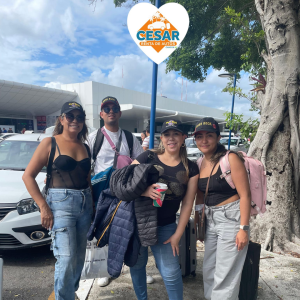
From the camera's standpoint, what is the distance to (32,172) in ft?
7.23

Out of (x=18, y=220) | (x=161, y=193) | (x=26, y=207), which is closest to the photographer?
(x=161, y=193)

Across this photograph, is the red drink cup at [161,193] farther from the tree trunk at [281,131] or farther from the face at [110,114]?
the tree trunk at [281,131]

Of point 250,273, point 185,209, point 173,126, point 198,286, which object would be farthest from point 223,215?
point 198,286

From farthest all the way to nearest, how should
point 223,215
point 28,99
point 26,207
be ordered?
point 28,99 → point 26,207 → point 223,215

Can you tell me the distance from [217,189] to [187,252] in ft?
3.96

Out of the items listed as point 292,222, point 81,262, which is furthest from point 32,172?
point 292,222

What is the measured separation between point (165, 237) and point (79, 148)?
1147mm

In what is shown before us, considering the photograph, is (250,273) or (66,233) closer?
(66,233)

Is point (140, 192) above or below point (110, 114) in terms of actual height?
below

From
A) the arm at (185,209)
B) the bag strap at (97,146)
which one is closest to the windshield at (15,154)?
the bag strap at (97,146)

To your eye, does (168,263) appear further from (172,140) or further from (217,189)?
(172,140)

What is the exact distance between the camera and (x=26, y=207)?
338 cm

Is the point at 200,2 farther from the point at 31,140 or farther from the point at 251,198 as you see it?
the point at 251,198

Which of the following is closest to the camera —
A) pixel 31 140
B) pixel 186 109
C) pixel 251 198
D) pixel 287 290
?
pixel 251 198
